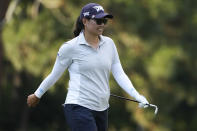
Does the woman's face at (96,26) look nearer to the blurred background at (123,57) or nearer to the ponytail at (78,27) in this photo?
the ponytail at (78,27)

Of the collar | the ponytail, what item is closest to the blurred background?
the ponytail

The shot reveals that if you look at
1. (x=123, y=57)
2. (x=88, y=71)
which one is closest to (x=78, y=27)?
(x=88, y=71)

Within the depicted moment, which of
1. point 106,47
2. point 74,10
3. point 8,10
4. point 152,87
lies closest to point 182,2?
point 152,87

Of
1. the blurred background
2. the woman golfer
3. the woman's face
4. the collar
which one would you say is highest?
the woman's face

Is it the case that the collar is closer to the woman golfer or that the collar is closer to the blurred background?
the woman golfer

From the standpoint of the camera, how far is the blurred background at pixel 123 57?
19.3 meters

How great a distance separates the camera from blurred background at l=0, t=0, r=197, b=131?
19.3 m

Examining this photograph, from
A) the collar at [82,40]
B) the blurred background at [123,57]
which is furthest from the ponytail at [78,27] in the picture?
the blurred background at [123,57]

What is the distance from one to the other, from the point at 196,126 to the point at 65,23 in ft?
25.5

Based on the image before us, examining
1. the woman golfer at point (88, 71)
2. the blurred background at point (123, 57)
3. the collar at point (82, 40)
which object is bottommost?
the blurred background at point (123, 57)

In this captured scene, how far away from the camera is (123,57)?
2084 cm

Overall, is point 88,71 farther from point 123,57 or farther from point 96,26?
point 123,57

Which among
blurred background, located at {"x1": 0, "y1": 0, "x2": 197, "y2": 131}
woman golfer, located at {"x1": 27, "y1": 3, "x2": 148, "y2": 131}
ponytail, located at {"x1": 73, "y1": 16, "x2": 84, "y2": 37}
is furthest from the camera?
blurred background, located at {"x1": 0, "y1": 0, "x2": 197, "y2": 131}

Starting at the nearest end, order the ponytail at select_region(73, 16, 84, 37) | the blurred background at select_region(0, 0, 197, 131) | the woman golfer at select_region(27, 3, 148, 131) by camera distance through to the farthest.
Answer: the woman golfer at select_region(27, 3, 148, 131) → the ponytail at select_region(73, 16, 84, 37) → the blurred background at select_region(0, 0, 197, 131)
